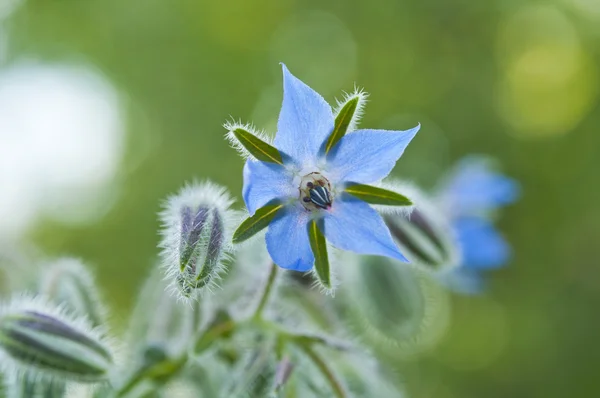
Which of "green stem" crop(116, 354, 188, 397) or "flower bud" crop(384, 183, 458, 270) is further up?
"flower bud" crop(384, 183, 458, 270)

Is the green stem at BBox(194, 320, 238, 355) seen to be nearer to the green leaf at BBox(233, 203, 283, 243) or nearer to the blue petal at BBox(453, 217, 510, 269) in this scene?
the green leaf at BBox(233, 203, 283, 243)

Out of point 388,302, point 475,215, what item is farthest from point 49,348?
point 475,215

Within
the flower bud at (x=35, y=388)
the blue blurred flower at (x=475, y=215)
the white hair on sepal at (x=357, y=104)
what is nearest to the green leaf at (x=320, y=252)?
the white hair on sepal at (x=357, y=104)

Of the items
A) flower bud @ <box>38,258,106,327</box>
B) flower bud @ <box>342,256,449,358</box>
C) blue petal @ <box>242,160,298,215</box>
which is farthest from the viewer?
flower bud @ <box>342,256,449,358</box>

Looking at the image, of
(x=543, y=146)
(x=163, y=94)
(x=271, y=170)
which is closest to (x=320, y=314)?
(x=271, y=170)

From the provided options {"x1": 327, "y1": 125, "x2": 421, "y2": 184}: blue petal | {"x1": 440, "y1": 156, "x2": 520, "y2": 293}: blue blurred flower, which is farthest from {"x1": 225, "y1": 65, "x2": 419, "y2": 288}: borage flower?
{"x1": 440, "y1": 156, "x2": 520, "y2": 293}: blue blurred flower

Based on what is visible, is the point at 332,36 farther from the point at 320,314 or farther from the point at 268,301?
the point at 268,301

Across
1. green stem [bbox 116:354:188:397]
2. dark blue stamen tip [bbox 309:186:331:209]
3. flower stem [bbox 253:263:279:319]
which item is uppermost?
dark blue stamen tip [bbox 309:186:331:209]

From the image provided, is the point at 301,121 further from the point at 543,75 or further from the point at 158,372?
the point at 543,75
